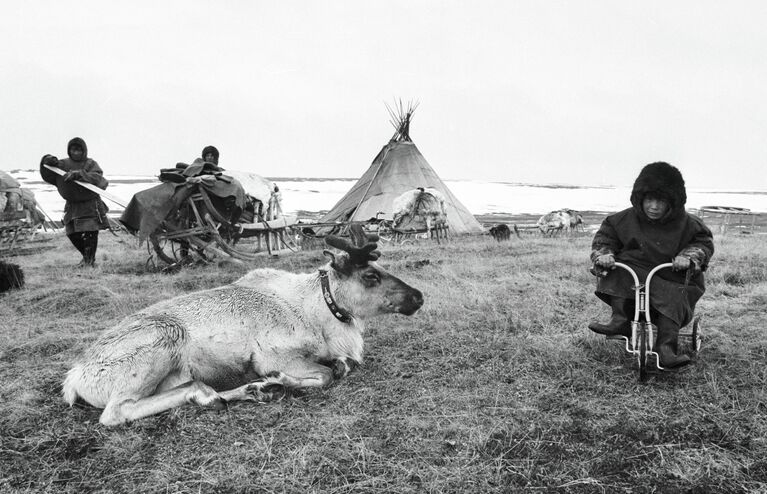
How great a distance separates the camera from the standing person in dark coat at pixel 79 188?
33.3 feet

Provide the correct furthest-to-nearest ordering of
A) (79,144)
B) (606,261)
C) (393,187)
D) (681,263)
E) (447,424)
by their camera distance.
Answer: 1. (393,187)
2. (79,144)
3. (606,261)
4. (681,263)
5. (447,424)

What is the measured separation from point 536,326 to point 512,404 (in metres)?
2.12

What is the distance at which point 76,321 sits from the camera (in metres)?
6.42

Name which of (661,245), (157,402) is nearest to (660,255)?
(661,245)

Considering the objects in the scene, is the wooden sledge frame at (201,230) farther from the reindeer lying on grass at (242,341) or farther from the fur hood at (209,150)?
the reindeer lying on grass at (242,341)

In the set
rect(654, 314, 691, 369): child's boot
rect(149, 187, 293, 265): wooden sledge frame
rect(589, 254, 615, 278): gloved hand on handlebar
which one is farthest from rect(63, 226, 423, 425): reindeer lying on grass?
rect(149, 187, 293, 265): wooden sledge frame

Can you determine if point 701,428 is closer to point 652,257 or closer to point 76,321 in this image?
point 652,257

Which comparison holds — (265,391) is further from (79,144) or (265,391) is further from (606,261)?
(79,144)

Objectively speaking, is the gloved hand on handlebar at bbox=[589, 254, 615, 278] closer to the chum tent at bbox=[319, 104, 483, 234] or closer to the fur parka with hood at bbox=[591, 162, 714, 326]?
the fur parka with hood at bbox=[591, 162, 714, 326]

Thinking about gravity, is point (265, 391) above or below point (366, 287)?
below

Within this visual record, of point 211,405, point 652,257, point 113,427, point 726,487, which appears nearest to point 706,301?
point 652,257

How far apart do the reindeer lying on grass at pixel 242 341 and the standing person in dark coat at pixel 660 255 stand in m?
1.60

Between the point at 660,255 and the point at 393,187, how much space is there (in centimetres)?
1716

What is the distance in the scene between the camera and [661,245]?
421 centimetres
